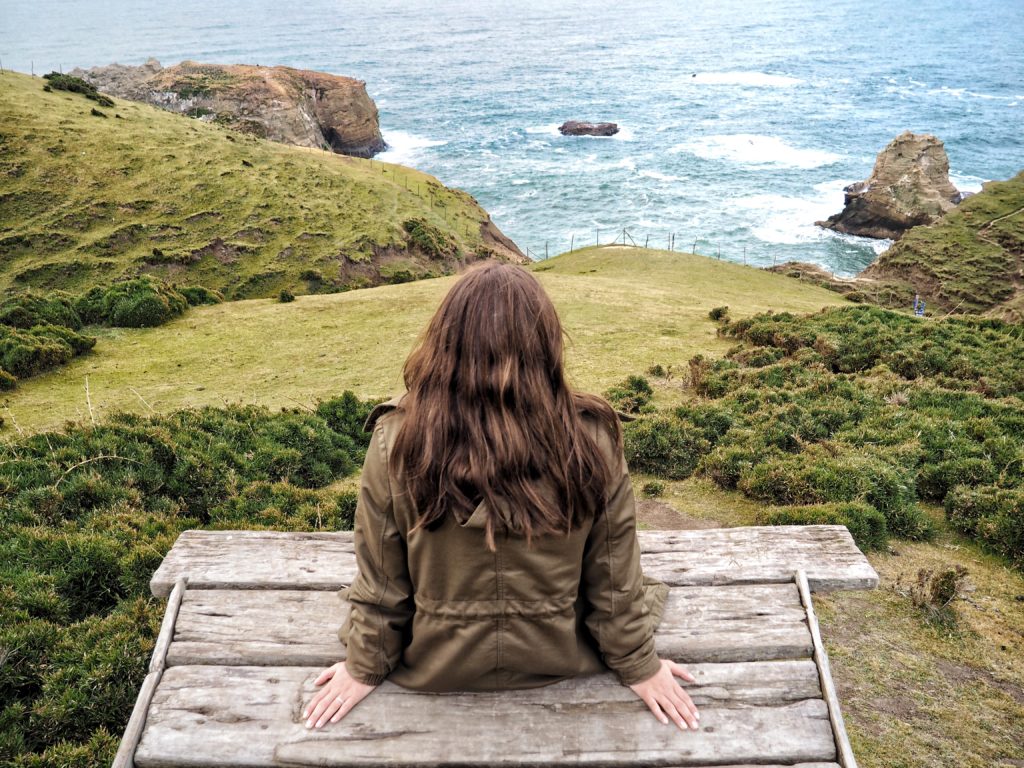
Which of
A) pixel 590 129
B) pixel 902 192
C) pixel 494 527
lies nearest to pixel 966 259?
pixel 902 192

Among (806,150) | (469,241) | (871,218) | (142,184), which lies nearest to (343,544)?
(142,184)

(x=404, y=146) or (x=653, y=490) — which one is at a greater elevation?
(x=653, y=490)

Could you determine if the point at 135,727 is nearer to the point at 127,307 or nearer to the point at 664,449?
the point at 664,449

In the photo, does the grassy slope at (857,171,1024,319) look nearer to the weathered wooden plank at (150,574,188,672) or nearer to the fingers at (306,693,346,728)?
the weathered wooden plank at (150,574,188,672)

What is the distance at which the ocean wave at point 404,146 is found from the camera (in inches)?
3597

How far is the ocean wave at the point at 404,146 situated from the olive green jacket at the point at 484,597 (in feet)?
302

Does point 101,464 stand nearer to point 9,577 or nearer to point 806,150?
point 9,577

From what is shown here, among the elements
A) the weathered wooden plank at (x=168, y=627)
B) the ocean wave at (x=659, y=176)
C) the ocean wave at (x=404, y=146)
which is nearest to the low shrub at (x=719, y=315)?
the weathered wooden plank at (x=168, y=627)

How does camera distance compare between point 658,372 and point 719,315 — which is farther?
point 719,315

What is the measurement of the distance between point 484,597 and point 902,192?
70.7 meters

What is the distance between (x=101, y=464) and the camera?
8.46 metres

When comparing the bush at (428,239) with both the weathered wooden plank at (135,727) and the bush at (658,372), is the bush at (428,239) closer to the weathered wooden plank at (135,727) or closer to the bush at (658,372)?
the bush at (658,372)

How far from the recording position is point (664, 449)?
10188 mm

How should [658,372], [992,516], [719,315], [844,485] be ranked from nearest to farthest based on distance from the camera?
[992,516], [844,485], [658,372], [719,315]
